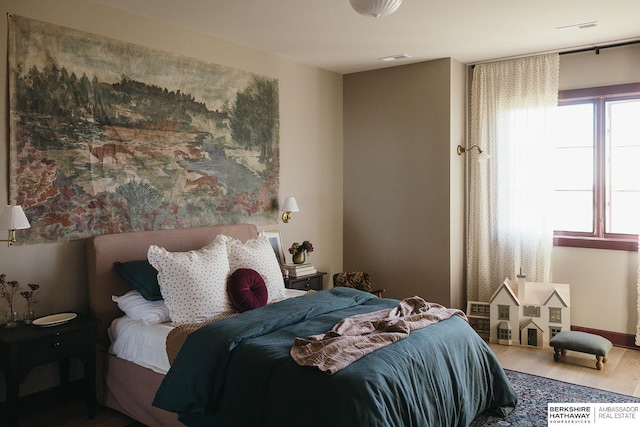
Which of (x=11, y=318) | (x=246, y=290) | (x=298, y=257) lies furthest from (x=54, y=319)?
(x=298, y=257)

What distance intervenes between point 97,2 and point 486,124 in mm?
3602

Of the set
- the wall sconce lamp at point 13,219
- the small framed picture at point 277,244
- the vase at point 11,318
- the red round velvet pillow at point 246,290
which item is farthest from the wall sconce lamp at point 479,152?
the vase at point 11,318

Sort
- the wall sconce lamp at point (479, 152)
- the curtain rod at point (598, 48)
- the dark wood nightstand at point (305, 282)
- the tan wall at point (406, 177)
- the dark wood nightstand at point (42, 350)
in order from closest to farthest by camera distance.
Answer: the dark wood nightstand at point (42, 350)
the curtain rod at point (598, 48)
the dark wood nightstand at point (305, 282)
the wall sconce lamp at point (479, 152)
the tan wall at point (406, 177)

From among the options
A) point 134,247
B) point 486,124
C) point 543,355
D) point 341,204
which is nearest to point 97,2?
point 134,247

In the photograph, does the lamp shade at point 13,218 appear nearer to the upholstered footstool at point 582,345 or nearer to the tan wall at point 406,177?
the tan wall at point 406,177

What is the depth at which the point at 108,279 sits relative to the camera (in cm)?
350

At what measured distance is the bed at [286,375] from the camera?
2340mm

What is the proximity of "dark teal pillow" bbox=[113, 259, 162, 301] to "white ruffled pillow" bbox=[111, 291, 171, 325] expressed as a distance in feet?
0.15

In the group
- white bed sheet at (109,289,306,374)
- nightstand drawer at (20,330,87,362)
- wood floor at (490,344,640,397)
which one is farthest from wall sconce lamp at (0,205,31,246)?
wood floor at (490,344,640,397)

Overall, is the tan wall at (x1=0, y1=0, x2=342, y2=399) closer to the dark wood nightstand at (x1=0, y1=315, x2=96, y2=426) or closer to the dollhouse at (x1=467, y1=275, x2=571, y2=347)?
the dark wood nightstand at (x1=0, y1=315, x2=96, y2=426)

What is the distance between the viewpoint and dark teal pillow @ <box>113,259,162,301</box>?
337 cm

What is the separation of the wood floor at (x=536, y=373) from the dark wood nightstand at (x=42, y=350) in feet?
0.38

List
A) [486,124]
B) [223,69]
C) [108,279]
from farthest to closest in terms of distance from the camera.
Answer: [486,124], [223,69], [108,279]

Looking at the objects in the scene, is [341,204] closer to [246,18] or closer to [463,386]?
[246,18]
